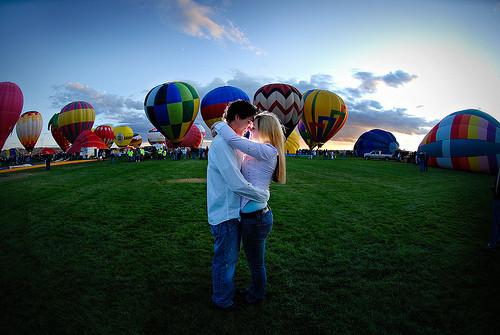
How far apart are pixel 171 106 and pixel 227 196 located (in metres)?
20.4

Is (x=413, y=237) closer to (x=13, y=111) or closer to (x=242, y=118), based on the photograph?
(x=242, y=118)

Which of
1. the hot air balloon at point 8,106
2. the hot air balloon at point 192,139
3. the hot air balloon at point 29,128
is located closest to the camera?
the hot air balloon at point 8,106

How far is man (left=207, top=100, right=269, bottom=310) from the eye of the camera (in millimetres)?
2578

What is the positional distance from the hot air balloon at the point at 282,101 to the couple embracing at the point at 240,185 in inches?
1109

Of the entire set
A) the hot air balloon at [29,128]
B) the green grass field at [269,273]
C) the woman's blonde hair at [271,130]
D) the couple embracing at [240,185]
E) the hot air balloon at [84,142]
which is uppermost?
the hot air balloon at [29,128]

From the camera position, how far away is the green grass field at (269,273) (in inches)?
110

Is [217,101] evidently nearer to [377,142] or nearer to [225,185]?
[225,185]

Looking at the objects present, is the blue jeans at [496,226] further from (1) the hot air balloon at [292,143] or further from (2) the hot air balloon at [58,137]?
(2) the hot air balloon at [58,137]

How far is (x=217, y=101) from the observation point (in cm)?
2683

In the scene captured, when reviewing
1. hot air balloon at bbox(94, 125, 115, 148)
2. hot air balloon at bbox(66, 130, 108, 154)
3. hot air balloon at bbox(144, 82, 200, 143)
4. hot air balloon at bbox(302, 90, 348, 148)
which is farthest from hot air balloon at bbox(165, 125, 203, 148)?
hot air balloon at bbox(144, 82, 200, 143)

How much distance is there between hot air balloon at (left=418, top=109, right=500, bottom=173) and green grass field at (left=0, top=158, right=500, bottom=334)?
51.0 ft

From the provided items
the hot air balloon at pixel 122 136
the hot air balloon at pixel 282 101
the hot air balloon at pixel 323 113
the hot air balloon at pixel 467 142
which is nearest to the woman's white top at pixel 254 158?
the hot air balloon at pixel 467 142

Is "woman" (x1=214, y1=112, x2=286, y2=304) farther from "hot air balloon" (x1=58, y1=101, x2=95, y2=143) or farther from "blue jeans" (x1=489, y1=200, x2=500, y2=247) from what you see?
"hot air balloon" (x1=58, y1=101, x2=95, y2=143)

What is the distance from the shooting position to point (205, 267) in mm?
4031
